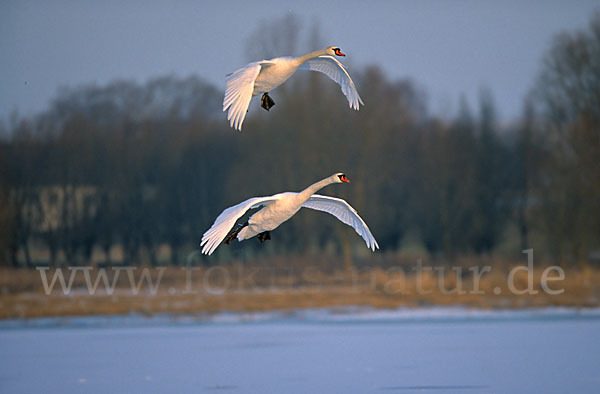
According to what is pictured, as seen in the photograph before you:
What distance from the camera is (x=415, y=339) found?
1709 centimetres

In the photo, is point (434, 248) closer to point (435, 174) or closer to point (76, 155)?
point (435, 174)

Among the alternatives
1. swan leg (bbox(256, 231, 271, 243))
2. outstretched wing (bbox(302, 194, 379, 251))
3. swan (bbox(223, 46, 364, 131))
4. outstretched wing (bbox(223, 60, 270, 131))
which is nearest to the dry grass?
outstretched wing (bbox(302, 194, 379, 251))

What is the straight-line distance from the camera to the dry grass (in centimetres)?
2177

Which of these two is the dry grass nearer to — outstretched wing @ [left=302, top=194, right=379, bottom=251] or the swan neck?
outstretched wing @ [left=302, top=194, right=379, bottom=251]

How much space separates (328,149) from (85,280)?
10.7 metres

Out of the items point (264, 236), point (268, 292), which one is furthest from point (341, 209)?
point (268, 292)

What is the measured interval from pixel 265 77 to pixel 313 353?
6.68 m

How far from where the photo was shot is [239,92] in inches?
376

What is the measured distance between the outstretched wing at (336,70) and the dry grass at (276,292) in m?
10.7

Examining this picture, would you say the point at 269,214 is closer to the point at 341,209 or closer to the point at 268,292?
the point at 341,209

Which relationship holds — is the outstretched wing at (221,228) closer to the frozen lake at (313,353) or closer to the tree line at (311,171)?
the frozen lake at (313,353)

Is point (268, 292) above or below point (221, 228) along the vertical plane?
below

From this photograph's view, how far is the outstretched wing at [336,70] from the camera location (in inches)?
443

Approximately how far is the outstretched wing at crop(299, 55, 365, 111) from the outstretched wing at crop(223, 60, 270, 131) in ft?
5.32
